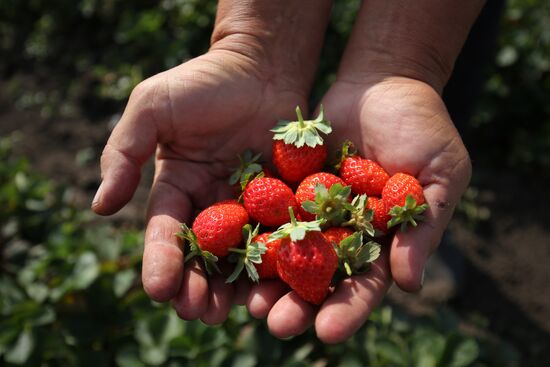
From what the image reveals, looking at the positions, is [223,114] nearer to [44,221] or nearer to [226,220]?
[226,220]

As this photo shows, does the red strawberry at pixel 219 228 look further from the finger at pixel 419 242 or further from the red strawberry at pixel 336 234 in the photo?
the finger at pixel 419 242

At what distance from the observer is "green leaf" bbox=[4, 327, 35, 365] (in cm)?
207

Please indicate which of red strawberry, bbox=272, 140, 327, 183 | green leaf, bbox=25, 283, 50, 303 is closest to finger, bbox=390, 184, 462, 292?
red strawberry, bbox=272, 140, 327, 183

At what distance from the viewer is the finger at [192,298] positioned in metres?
1.57

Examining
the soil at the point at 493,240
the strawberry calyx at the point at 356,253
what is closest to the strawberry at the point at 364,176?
the strawberry calyx at the point at 356,253

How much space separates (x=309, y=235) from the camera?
160 cm

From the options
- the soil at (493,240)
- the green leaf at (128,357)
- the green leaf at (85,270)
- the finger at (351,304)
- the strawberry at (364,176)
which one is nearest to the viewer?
the finger at (351,304)

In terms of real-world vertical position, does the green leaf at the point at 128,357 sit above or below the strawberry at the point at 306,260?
below

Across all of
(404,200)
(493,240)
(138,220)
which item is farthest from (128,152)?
(493,240)

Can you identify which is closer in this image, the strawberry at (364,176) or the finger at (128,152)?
the finger at (128,152)

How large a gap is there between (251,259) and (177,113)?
21.3 inches

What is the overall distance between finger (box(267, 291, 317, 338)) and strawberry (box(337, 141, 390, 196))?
43cm

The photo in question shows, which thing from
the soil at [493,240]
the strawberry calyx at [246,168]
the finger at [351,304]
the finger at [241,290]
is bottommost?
the soil at [493,240]

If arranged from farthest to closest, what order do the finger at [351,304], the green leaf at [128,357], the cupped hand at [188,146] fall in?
the green leaf at [128,357]
the cupped hand at [188,146]
the finger at [351,304]
